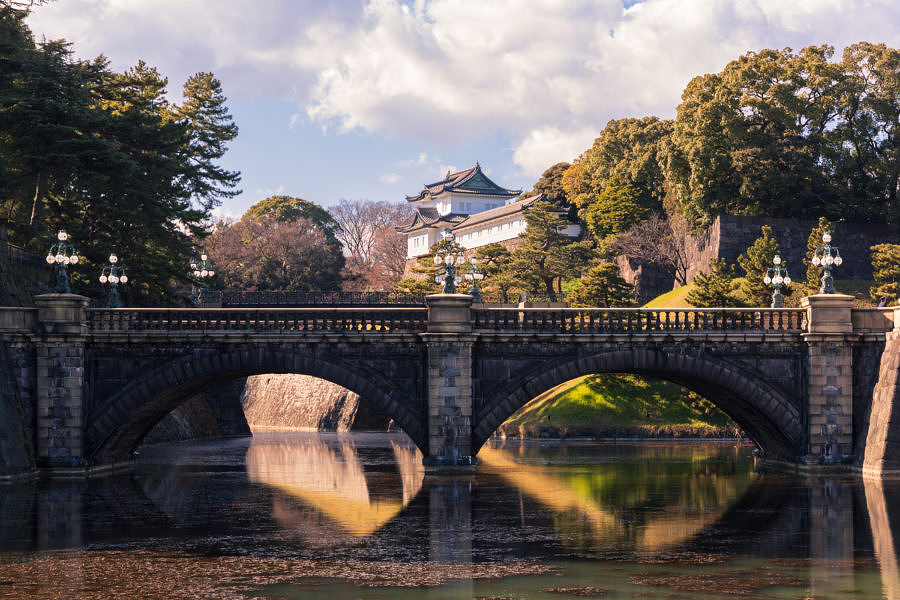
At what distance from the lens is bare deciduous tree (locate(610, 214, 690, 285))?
91312 millimetres

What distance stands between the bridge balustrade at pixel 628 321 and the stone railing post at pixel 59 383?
627 inches

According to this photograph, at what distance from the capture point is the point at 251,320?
140 ft

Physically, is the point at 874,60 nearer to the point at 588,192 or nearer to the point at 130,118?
the point at 588,192

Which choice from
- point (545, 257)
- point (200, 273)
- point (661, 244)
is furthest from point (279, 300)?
point (661, 244)

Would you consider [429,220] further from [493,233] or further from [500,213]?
[500,213]

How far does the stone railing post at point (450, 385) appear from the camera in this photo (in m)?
41.3

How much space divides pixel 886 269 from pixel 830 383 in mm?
34427

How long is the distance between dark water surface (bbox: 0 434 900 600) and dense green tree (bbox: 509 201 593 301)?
45.7 meters

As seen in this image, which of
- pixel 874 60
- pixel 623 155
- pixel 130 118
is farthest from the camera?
pixel 623 155

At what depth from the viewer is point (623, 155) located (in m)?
102

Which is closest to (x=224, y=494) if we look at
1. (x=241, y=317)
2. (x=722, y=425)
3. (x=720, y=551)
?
(x=241, y=317)

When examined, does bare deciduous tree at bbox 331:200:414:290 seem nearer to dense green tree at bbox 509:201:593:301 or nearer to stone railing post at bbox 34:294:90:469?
dense green tree at bbox 509:201:593:301

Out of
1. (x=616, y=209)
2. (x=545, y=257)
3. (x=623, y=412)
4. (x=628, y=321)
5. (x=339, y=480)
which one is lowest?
(x=339, y=480)

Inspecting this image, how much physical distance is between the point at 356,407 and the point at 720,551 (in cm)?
6022
